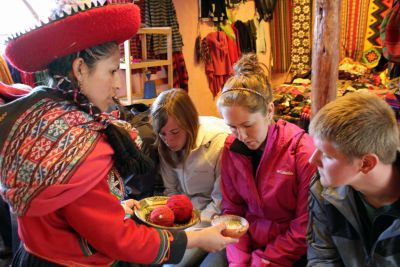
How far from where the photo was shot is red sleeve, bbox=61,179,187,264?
92cm

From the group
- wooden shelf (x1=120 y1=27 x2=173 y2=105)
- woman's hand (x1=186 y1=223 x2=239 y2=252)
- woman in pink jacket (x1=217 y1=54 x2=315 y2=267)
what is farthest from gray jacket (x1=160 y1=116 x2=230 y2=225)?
wooden shelf (x1=120 y1=27 x2=173 y2=105)

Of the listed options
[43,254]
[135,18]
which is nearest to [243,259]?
[43,254]

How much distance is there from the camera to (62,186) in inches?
33.8

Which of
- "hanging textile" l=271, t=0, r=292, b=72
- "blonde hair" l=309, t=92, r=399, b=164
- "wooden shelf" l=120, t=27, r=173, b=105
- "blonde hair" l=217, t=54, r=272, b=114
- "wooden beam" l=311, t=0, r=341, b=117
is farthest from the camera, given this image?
"hanging textile" l=271, t=0, r=292, b=72

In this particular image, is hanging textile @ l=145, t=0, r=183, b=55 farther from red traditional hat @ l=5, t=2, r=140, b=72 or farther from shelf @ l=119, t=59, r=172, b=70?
red traditional hat @ l=5, t=2, r=140, b=72

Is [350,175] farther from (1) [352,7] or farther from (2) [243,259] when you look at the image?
(1) [352,7]

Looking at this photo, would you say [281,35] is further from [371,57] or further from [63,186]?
[63,186]

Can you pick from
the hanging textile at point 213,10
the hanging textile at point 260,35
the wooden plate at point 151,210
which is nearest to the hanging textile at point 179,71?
the hanging textile at point 213,10

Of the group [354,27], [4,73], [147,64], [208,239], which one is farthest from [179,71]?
[208,239]

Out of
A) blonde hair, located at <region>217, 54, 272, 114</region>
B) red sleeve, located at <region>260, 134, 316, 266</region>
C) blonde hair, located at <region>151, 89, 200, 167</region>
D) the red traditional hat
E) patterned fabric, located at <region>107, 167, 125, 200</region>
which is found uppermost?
the red traditional hat

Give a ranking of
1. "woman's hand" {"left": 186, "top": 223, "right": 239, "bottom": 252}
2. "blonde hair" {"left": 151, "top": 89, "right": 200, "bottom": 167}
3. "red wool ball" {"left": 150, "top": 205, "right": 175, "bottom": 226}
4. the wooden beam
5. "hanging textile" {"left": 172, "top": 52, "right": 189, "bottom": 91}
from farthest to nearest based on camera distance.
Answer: "hanging textile" {"left": 172, "top": 52, "right": 189, "bottom": 91} → the wooden beam → "blonde hair" {"left": 151, "top": 89, "right": 200, "bottom": 167} → "red wool ball" {"left": 150, "top": 205, "right": 175, "bottom": 226} → "woman's hand" {"left": 186, "top": 223, "right": 239, "bottom": 252}

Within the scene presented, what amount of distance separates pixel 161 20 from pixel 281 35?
2462 millimetres

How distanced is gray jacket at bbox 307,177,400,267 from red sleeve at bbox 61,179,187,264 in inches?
18.3

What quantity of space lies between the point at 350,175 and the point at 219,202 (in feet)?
2.56
